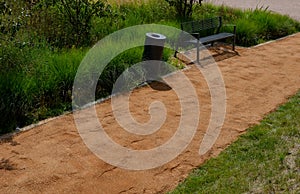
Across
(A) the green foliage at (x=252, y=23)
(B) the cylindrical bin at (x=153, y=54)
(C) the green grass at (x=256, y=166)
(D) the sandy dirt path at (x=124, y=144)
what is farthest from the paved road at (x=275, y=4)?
(C) the green grass at (x=256, y=166)

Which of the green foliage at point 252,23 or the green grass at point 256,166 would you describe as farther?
the green foliage at point 252,23

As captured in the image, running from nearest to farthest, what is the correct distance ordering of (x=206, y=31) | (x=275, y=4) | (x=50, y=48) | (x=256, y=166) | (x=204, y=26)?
(x=256, y=166) < (x=50, y=48) < (x=204, y=26) < (x=206, y=31) < (x=275, y=4)

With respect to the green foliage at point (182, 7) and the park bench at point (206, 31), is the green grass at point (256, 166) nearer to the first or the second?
the park bench at point (206, 31)

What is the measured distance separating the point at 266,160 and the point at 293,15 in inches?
468

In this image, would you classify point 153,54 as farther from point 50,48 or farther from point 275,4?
point 275,4

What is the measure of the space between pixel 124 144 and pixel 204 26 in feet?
17.9

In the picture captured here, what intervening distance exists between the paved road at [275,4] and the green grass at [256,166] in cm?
1109

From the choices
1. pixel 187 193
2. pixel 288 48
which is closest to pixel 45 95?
pixel 187 193

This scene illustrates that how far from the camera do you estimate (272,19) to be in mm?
11680

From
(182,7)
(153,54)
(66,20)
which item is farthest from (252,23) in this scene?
(66,20)

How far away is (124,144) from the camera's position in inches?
188

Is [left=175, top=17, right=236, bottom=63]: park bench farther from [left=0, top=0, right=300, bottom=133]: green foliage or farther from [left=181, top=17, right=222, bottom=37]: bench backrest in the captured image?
[left=0, top=0, right=300, bottom=133]: green foliage

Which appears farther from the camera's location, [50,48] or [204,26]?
[204,26]

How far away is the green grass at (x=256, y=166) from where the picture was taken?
3920 mm
